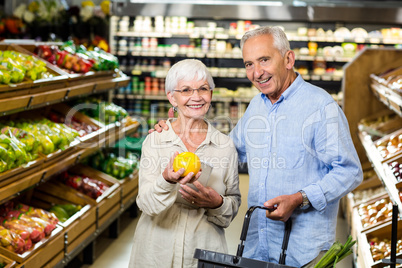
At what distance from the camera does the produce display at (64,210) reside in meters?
4.11

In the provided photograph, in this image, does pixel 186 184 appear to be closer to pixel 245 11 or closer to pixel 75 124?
pixel 75 124

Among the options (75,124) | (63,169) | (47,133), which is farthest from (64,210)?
(75,124)

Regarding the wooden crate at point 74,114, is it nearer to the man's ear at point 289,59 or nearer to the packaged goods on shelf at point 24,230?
the packaged goods on shelf at point 24,230

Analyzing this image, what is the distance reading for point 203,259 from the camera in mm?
1790

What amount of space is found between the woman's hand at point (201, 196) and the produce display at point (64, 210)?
228cm

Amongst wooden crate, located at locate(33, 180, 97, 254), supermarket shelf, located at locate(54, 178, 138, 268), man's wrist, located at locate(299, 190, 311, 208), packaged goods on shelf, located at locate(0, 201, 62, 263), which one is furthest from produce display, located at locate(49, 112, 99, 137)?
man's wrist, located at locate(299, 190, 311, 208)

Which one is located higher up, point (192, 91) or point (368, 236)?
point (192, 91)

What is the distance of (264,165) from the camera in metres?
2.21

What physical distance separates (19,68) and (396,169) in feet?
8.61

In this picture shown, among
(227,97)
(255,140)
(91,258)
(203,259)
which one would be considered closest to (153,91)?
(227,97)

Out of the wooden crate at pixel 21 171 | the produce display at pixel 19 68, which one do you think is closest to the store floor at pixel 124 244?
the wooden crate at pixel 21 171

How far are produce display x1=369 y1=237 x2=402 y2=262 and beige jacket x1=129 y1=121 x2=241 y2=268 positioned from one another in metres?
1.60

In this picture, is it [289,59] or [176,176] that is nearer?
[176,176]

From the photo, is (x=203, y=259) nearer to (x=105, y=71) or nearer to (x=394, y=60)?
(x=105, y=71)
